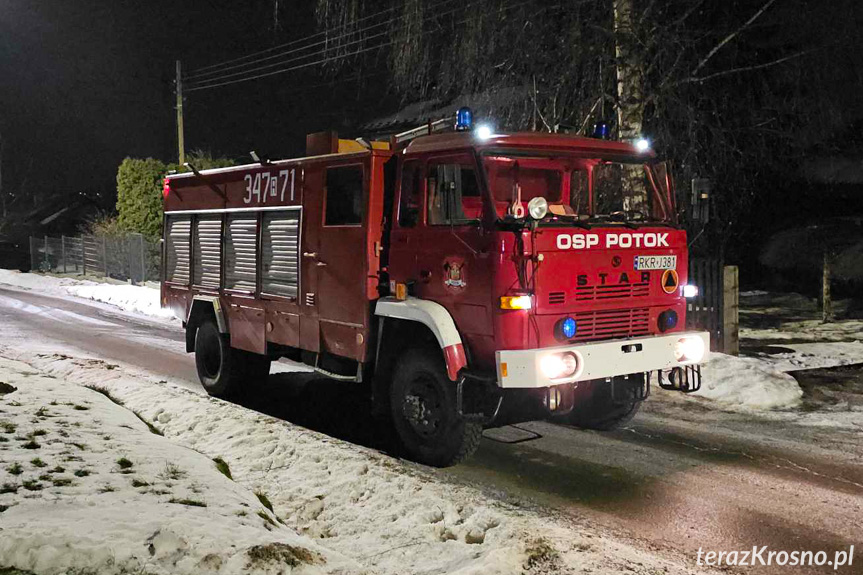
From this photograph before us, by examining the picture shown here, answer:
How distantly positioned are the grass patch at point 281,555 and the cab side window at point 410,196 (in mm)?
3169

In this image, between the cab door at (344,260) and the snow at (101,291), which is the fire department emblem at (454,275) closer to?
the cab door at (344,260)

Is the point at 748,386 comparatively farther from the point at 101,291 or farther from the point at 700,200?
the point at 101,291

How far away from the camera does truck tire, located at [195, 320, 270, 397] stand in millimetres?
9234

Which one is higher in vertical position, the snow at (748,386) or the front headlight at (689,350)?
the front headlight at (689,350)

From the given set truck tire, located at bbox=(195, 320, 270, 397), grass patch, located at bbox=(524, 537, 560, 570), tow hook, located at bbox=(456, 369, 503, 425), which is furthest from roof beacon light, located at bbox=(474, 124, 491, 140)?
truck tire, located at bbox=(195, 320, 270, 397)

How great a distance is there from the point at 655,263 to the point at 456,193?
1.80m

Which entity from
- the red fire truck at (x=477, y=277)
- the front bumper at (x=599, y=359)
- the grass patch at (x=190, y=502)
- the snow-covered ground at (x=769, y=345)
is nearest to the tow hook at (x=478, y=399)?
the red fire truck at (x=477, y=277)

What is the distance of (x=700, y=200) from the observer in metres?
7.18

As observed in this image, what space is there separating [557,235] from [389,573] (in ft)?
9.28

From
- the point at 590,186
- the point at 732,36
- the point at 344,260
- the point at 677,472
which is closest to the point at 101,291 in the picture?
the point at 344,260

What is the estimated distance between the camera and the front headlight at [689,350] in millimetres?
6590

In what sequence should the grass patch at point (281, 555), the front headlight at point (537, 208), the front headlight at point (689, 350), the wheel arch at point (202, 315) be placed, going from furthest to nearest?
the wheel arch at point (202, 315) → the front headlight at point (689, 350) → the front headlight at point (537, 208) → the grass patch at point (281, 555)

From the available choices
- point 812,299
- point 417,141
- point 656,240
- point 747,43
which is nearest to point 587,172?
point 656,240

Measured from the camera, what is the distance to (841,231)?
17.9 metres
